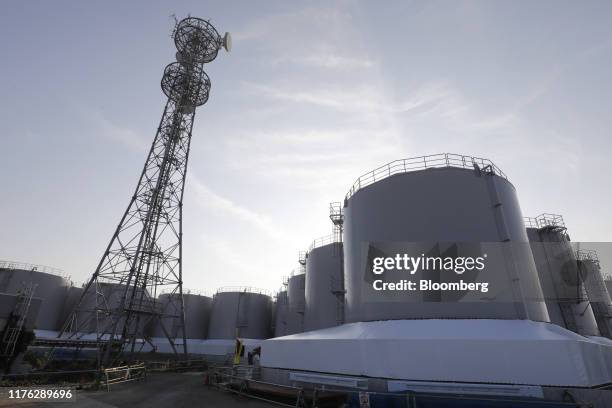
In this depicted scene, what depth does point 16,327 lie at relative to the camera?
16.1 m

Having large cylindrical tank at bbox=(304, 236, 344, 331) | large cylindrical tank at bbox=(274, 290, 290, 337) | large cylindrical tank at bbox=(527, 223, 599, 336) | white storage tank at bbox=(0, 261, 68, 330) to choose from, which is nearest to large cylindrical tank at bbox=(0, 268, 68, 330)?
white storage tank at bbox=(0, 261, 68, 330)

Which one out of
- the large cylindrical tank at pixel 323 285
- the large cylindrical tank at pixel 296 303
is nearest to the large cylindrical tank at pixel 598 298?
the large cylindrical tank at pixel 323 285

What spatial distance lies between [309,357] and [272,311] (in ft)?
114

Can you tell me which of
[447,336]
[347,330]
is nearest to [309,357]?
[347,330]

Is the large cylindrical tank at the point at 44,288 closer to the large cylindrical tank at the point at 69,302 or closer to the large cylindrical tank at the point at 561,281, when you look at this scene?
the large cylindrical tank at the point at 69,302

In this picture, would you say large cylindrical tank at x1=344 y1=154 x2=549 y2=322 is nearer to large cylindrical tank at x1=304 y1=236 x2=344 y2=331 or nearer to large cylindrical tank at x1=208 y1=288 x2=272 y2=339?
large cylindrical tank at x1=304 y1=236 x2=344 y2=331

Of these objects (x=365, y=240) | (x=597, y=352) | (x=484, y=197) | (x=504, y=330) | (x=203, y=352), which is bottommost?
(x=203, y=352)

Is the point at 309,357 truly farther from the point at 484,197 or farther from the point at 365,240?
the point at 484,197

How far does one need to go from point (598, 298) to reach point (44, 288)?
56.7 m

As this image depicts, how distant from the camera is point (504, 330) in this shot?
11.6m

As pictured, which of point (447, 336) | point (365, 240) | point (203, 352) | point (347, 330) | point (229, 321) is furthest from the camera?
A: point (229, 321)

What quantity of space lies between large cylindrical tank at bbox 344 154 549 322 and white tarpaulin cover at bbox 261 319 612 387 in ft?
3.24
